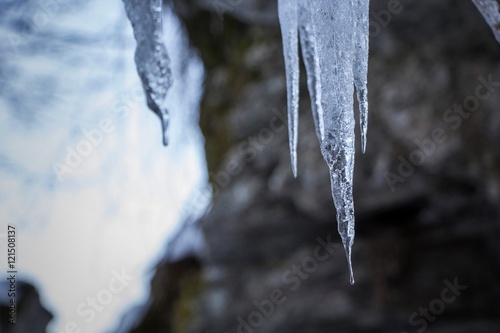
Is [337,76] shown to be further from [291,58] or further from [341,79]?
[291,58]

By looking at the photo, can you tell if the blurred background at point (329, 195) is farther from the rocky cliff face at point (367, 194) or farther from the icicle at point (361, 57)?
the icicle at point (361, 57)

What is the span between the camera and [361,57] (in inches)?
41.6

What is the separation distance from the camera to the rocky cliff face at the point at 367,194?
2.46 m

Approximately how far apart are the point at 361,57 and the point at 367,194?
164 centimetres

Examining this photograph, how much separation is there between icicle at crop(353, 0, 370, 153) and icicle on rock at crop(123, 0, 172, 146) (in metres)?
0.34

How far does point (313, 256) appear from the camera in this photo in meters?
2.91

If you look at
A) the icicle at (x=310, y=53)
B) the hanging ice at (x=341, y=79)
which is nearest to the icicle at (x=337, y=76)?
the hanging ice at (x=341, y=79)

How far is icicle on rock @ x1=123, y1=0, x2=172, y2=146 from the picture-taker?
1053 mm

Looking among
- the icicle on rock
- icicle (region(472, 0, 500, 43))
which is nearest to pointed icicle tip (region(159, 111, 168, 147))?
the icicle on rock

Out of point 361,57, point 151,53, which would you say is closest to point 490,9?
point 361,57

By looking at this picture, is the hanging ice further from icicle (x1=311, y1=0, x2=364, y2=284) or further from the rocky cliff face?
the rocky cliff face

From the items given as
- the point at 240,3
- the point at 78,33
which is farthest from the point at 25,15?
the point at 240,3

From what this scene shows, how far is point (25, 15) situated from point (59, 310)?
1.71 meters

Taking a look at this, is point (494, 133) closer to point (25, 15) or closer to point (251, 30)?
point (251, 30)
